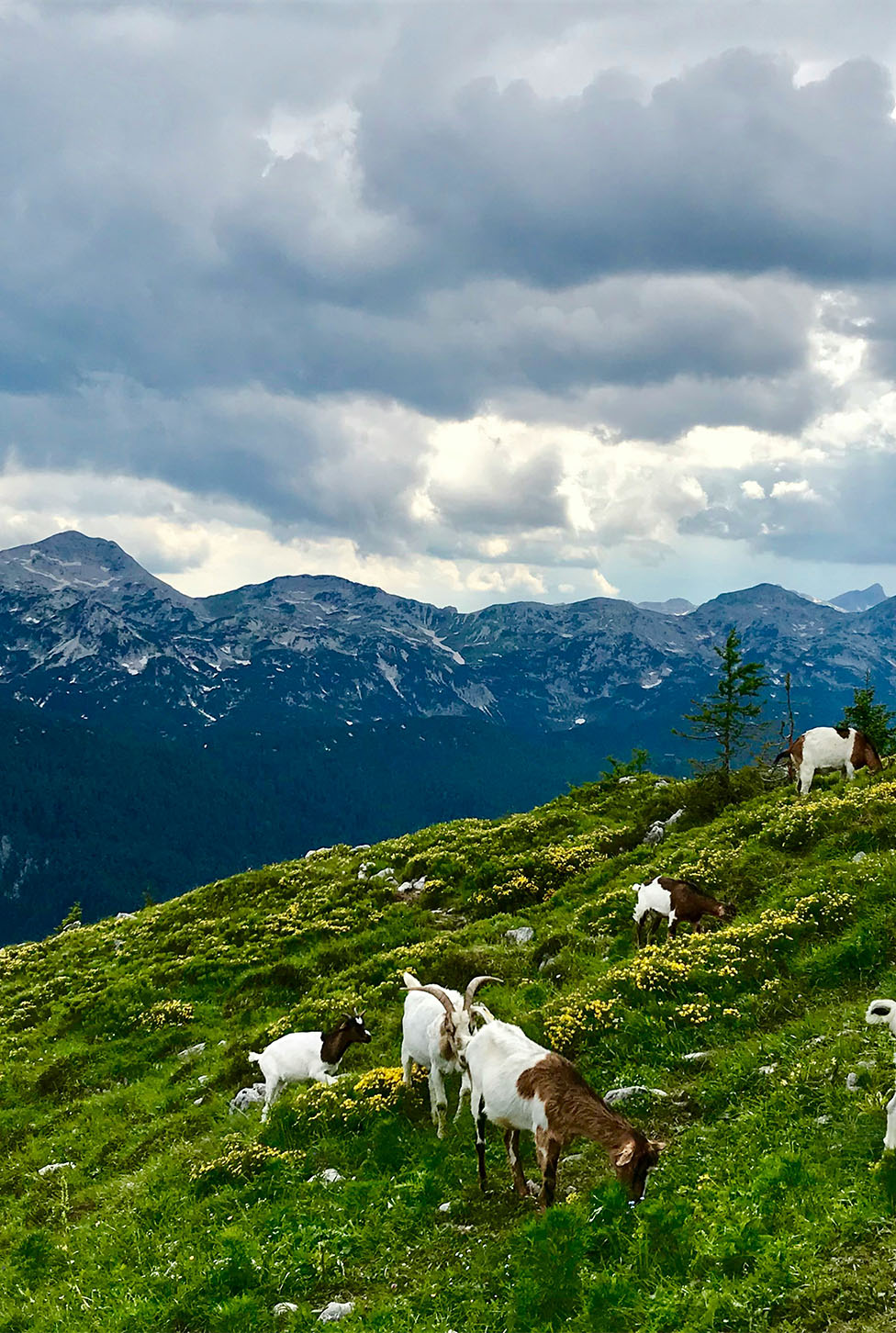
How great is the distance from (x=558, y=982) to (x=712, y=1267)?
1028 centimetres

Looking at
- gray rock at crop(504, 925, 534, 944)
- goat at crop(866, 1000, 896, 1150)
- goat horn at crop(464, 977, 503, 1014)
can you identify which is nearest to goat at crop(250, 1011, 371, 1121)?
goat horn at crop(464, 977, 503, 1014)

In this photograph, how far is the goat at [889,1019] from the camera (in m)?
9.30

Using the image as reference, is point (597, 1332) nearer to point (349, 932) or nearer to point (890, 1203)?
point (890, 1203)

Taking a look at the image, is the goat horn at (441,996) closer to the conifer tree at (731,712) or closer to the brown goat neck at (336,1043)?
the brown goat neck at (336,1043)

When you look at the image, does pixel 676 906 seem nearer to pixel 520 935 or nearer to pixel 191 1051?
pixel 520 935

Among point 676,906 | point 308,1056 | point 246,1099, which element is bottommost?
point 246,1099

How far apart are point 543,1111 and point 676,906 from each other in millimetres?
8330

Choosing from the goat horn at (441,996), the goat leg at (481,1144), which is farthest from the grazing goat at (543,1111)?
the goat horn at (441,996)

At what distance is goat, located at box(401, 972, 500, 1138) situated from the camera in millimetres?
13469

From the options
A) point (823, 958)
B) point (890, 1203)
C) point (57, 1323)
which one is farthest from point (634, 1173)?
point (57, 1323)

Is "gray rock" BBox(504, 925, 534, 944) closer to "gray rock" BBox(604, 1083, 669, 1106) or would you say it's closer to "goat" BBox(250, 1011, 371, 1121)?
"goat" BBox(250, 1011, 371, 1121)

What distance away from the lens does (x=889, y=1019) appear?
10.3 metres

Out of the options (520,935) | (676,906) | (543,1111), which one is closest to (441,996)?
(543,1111)

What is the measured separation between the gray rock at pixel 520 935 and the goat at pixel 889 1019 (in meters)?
12.1
